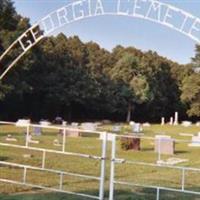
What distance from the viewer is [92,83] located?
63.0 m

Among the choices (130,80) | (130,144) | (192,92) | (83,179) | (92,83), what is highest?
(130,80)

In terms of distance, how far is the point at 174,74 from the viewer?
81938 mm

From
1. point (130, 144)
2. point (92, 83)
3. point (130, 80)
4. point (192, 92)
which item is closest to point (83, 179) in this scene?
point (130, 144)

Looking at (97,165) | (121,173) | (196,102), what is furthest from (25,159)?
(196,102)

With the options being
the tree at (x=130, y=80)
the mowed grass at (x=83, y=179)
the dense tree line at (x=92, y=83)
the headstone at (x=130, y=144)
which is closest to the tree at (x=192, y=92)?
the dense tree line at (x=92, y=83)

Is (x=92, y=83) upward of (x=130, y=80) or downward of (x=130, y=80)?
downward

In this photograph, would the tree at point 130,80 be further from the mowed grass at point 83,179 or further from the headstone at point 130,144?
the mowed grass at point 83,179

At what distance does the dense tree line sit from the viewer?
55469 mm

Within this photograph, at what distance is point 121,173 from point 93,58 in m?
59.2

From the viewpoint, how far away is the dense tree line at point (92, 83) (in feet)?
182

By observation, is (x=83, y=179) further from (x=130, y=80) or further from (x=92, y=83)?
(x=130, y=80)

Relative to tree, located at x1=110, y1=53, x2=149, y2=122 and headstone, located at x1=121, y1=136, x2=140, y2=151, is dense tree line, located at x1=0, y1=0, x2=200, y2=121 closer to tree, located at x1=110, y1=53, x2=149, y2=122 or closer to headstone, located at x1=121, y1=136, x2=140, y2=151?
tree, located at x1=110, y1=53, x2=149, y2=122

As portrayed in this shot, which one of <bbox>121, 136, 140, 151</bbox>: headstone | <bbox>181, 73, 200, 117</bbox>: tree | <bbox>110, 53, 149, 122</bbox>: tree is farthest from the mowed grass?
<bbox>181, 73, 200, 117</bbox>: tree

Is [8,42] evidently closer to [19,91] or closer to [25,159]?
[19,91]
